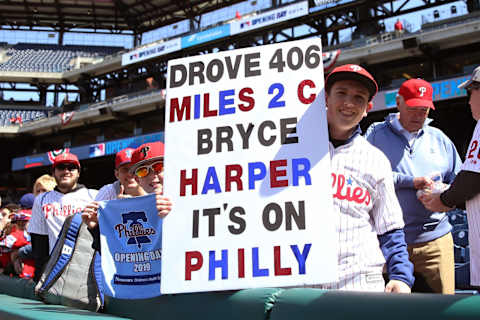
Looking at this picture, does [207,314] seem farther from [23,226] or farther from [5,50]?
[5,50]

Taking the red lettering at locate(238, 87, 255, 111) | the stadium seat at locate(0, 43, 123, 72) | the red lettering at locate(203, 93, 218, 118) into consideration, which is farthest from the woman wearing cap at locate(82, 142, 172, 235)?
the stadium seat at locate(0, 43, 123, 72)

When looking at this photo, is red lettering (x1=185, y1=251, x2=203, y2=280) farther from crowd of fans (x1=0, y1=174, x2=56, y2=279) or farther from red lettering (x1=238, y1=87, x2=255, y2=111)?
crowd of fans (x1=0, y1=174, x2=56, y2=279)

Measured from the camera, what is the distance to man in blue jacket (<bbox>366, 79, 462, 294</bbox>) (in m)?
2.33

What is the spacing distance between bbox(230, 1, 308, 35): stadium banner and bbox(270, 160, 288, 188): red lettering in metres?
20.4

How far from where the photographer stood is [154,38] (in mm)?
30391

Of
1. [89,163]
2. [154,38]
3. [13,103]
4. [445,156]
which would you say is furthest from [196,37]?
[445,156]

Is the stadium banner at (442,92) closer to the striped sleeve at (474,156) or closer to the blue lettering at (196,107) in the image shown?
the striped sleeve at (474,156)

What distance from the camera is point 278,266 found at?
62.9 inches

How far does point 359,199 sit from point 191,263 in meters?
0.63

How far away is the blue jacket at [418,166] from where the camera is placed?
2387 mm

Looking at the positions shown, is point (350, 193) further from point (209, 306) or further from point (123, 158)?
point (123, 158)

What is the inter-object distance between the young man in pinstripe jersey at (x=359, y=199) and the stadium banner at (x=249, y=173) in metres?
0.08

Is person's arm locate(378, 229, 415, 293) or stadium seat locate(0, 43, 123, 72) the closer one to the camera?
person's arm locate(378, 229, 415, 293)

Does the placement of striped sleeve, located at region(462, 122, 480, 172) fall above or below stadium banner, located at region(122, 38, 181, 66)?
below
